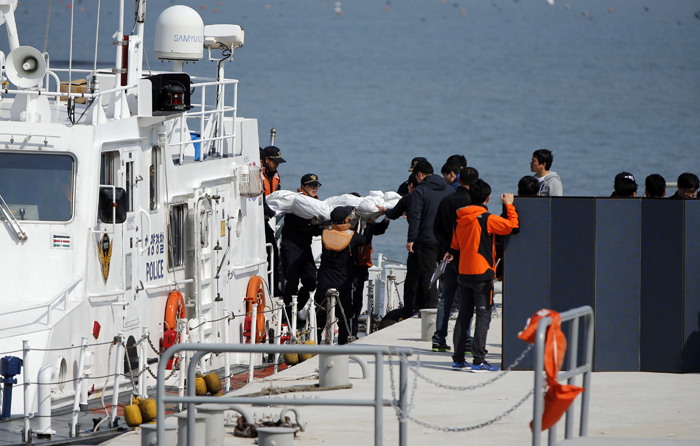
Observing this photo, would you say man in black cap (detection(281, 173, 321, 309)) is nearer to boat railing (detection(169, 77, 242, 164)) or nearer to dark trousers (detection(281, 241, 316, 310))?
dark trousers (detection(281, 241, 316, 310))

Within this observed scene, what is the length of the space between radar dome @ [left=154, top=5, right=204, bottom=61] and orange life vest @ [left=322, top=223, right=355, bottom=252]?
2.75 meters

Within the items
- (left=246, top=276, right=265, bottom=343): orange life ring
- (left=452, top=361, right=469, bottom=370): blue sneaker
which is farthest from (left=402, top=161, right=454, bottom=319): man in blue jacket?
(left=452, top=361, right=469, bottom=370): blue sneaker

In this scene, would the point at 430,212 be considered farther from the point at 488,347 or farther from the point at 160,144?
the point at 160,144

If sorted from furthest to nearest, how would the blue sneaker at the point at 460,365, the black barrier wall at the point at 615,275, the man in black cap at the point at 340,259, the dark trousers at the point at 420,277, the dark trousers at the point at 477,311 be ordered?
the dark trousers at the point at 420,277
the man in black cap at the point at 340,259
the blue sneaker at the point at 460,365
the dark trousers at the point at 477,311
the black barrier wall at the point at 615,275

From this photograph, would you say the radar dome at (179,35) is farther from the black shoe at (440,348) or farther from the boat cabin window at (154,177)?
the black shoe at (440,348)

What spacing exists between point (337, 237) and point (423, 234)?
3.41 ft

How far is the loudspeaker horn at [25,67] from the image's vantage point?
9.59 metres

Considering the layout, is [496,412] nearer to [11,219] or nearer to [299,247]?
[11,219]

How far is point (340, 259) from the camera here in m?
11.9

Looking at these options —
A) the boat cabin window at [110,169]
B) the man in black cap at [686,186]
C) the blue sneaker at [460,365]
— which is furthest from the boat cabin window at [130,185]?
the man in black cap at [686,186]

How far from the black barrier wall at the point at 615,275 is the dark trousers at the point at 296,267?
4.98 m

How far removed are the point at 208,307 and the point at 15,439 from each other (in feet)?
12.8

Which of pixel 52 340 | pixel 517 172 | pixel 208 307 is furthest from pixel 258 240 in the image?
pixel 517 172

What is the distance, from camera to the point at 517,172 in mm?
58594
